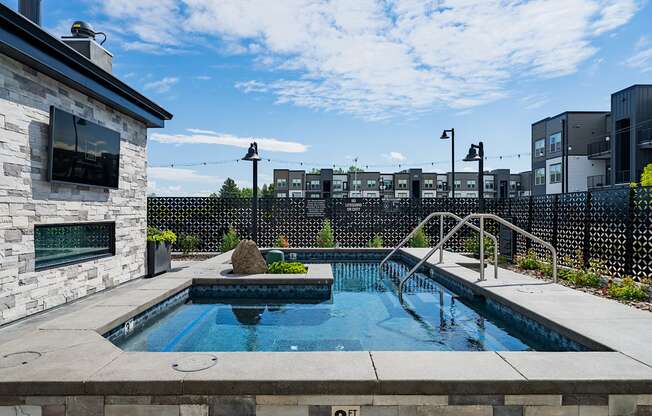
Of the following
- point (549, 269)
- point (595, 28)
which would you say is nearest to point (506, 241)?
point (549, 269)

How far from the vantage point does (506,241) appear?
12164mm

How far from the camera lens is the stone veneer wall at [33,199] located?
196 inches

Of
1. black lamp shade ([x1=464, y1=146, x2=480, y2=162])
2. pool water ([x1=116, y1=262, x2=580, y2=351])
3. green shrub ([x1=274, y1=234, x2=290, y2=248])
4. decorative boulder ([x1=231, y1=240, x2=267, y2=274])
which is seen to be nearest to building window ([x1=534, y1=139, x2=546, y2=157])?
black lamp shade ([x1=464, y1=146, x2=480, y2=162])

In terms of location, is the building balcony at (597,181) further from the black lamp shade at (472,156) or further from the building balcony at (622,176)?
the black lamp shade at (472,156)

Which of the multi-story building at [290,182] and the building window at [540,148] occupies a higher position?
the building window at [540,148]

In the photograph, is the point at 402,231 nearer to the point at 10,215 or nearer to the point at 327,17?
the point at 327,17

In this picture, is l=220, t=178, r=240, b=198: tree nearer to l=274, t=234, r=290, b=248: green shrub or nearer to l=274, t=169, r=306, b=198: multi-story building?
l=274, t=169, r=306, b=198: multi-story building

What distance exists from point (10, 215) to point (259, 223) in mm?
10144

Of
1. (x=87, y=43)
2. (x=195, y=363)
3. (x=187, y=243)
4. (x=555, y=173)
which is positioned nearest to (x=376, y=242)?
(x=187, y=243)

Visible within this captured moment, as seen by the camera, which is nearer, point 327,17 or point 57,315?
point 57,315

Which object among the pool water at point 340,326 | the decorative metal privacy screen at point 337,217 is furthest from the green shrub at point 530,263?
the pool water at point 340,326

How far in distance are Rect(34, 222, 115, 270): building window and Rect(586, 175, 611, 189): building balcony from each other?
33.6 metres

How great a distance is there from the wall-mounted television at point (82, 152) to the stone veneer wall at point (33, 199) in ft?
0.41

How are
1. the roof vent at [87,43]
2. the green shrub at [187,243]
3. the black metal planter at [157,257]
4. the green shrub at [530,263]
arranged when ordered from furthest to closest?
the green shrub at [187,243] → the green shrub at [530,263] → the black metal planter at [157,257] → the roof vent at [87,43]
